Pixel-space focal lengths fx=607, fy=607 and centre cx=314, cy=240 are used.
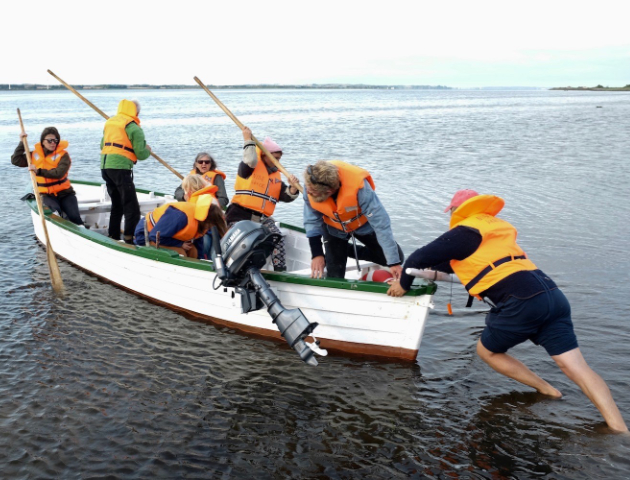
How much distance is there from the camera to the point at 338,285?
5348 millimetres

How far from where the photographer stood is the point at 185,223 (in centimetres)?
627

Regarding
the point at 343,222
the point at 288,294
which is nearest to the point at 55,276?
the point at 288,294

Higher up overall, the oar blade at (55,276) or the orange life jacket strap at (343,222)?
the orange life jacket strap at (343,222)

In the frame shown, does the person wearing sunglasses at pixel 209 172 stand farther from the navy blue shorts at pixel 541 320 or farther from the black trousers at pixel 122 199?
the navy blue shorts at pixel 541 320

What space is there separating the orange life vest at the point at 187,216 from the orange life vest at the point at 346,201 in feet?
4.95

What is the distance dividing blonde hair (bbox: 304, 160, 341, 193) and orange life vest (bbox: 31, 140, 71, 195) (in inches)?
187

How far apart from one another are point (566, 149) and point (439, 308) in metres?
15.9

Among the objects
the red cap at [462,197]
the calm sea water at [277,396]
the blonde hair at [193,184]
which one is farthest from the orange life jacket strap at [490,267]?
the blonde hair at [193,184]

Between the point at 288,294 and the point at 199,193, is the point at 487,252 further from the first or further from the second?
the point at 199,193

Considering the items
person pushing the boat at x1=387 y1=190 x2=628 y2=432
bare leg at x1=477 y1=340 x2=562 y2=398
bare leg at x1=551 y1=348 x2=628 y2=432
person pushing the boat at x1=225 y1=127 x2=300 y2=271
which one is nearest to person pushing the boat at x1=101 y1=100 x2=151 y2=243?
person pushing the boat at x1=225 y1=127 x2=300 y2=271

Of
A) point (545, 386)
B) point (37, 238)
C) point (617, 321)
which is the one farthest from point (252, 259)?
point (37, 238)

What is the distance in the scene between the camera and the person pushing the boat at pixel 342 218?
16.3 ft

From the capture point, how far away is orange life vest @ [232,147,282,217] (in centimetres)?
654

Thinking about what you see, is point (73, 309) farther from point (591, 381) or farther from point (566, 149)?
point (566, 149)
